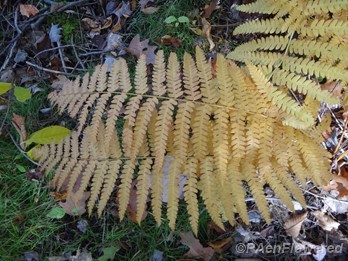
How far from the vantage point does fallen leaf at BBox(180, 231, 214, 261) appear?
2.62 meters

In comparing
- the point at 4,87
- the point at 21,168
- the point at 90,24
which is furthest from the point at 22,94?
the point at 90,24

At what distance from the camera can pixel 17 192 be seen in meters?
3.17

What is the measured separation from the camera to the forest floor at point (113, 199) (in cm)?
260

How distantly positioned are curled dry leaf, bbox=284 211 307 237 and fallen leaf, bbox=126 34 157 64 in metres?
1.72

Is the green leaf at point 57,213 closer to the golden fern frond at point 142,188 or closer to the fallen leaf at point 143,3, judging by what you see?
the golden fern frond at point 142,188

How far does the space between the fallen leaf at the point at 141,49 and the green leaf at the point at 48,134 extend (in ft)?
2.94

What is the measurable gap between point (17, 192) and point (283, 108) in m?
2.25

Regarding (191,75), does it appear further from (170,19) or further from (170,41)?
(170,19)

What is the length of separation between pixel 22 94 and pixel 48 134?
0.52 m

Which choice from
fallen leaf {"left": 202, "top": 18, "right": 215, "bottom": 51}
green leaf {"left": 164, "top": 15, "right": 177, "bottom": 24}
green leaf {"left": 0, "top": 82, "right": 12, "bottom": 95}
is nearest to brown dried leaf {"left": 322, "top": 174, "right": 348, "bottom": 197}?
fallen leaf {"left": 202, "top": 18, "right": 215, "bottom": 51}

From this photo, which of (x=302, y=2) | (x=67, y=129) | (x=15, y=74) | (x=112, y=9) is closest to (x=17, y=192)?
(x=67, y=129)

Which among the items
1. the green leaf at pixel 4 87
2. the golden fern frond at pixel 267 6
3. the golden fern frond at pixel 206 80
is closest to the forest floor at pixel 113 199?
the green leaf at pixel 4 87

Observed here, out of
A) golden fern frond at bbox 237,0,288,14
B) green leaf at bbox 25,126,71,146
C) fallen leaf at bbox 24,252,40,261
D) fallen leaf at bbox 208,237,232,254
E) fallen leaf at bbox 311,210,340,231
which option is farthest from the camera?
green leaf at bbox 25,126,71,146

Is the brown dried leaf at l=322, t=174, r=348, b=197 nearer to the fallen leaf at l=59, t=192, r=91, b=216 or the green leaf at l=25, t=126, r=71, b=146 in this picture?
the fallen leaf at l=59, t=192, r=91, b=216
